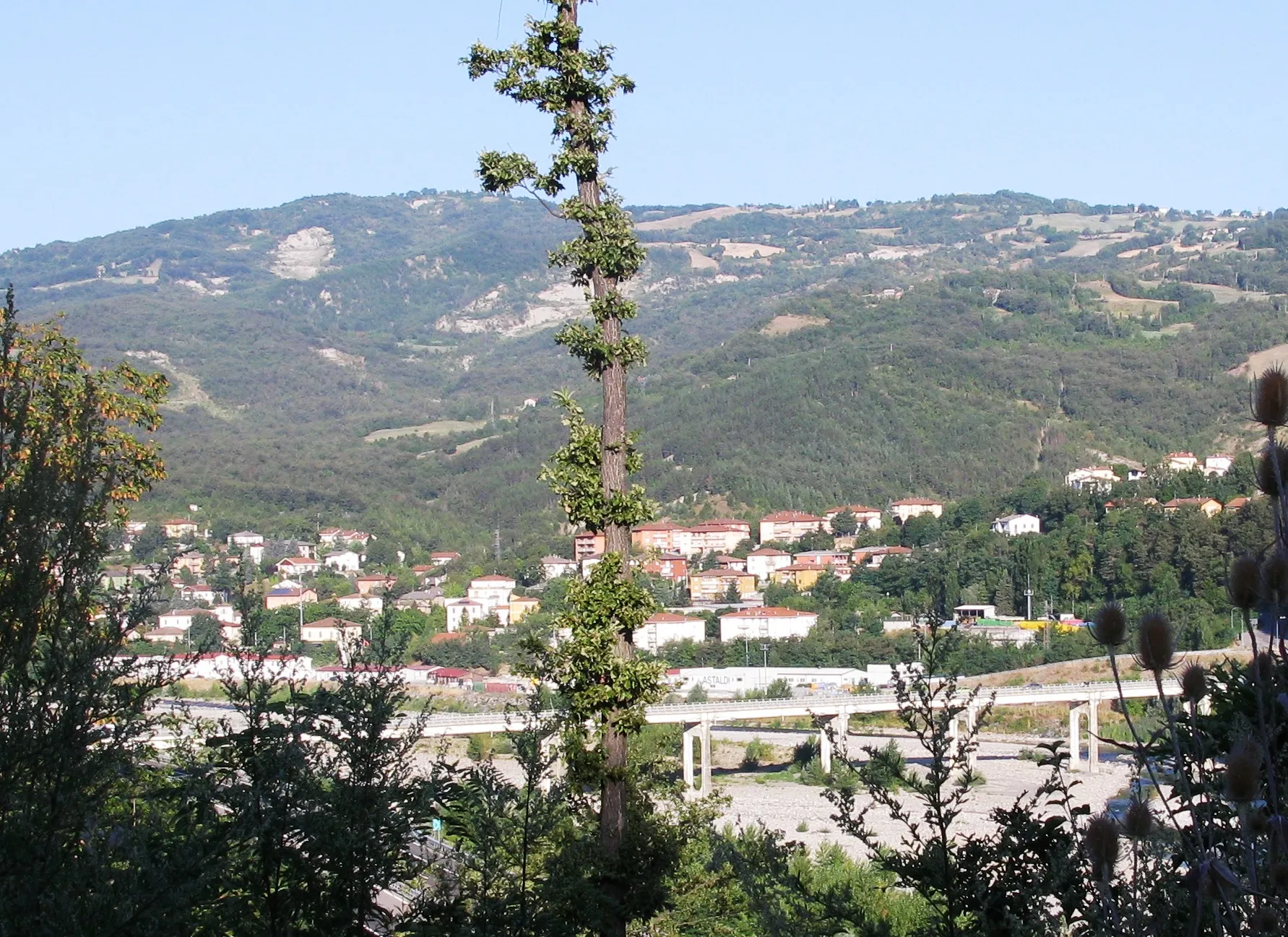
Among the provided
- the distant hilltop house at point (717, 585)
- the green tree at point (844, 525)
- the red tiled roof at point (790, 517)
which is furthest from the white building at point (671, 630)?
the red tiled roof at point (790, 517)

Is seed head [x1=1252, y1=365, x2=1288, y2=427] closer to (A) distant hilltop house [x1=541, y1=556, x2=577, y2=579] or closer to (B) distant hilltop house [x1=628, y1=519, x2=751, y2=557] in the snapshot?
(A) distant hilltop house [x1=541, y1=556, x2=577, y2=579]

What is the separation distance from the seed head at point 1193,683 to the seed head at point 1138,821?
22 cm

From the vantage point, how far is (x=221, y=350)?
488ft

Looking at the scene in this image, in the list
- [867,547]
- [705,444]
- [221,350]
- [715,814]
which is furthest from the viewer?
[221,350]

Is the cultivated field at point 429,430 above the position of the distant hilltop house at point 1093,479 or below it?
above

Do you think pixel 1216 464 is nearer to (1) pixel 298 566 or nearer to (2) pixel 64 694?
(1) pixel 298 566

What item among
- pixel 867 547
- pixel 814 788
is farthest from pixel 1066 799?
pixel 867 547

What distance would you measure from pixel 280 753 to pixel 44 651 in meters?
0.74

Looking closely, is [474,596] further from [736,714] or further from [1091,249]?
[1091,249]

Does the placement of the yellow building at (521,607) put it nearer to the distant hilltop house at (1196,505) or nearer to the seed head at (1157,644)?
the distant hilltop house at (1196,505)

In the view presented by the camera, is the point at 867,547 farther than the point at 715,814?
Yes

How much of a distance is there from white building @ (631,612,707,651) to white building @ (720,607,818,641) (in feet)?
3.11

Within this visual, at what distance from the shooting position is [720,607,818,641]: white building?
51.2m

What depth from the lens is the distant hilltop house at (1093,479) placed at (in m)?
63.2
